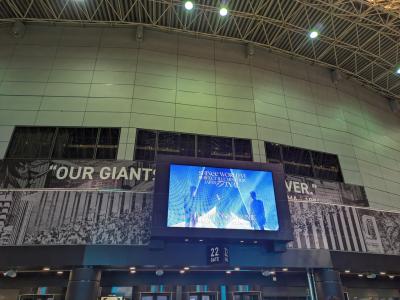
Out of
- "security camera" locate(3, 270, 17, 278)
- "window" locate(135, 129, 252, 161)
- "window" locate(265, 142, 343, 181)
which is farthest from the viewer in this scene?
"window" locate(265, 142, 343, 181)

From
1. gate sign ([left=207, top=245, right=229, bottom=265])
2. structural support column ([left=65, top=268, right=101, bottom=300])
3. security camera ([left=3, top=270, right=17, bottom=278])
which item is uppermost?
gate sign ([left=207, top=245, right=229, bottom=265])

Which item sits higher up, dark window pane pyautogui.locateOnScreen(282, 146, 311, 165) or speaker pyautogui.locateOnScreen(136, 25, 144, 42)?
speaker pyautogui.locateOnScreen(136, 25, 144, 42)

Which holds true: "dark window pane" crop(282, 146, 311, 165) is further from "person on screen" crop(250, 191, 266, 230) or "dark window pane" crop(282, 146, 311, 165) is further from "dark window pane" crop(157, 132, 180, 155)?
"dark window pane" crop(157, 132, 180, 155)

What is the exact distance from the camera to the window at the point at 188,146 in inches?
591

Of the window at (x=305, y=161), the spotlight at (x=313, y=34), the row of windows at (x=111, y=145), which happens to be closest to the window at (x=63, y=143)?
the row of windows at (x=111, y=145)

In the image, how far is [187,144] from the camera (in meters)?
15.6

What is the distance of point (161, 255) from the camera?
11031 millimetres

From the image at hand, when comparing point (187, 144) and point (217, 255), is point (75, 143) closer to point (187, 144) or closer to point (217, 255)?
point (187, 144)

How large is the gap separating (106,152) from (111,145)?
0.41m

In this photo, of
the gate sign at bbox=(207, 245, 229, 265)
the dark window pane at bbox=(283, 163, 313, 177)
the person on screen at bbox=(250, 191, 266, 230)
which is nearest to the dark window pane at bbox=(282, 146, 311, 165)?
the dark window pane at bbox=(283, 163, 313, 177)

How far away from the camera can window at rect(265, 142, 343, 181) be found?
1658 centimetres

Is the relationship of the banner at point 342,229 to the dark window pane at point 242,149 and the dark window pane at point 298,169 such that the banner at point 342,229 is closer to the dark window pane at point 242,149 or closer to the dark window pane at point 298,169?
the dark window pane at point 298,169

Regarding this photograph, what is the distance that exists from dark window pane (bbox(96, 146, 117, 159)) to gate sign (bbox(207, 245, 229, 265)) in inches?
254

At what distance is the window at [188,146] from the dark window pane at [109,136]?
105 centimetres
